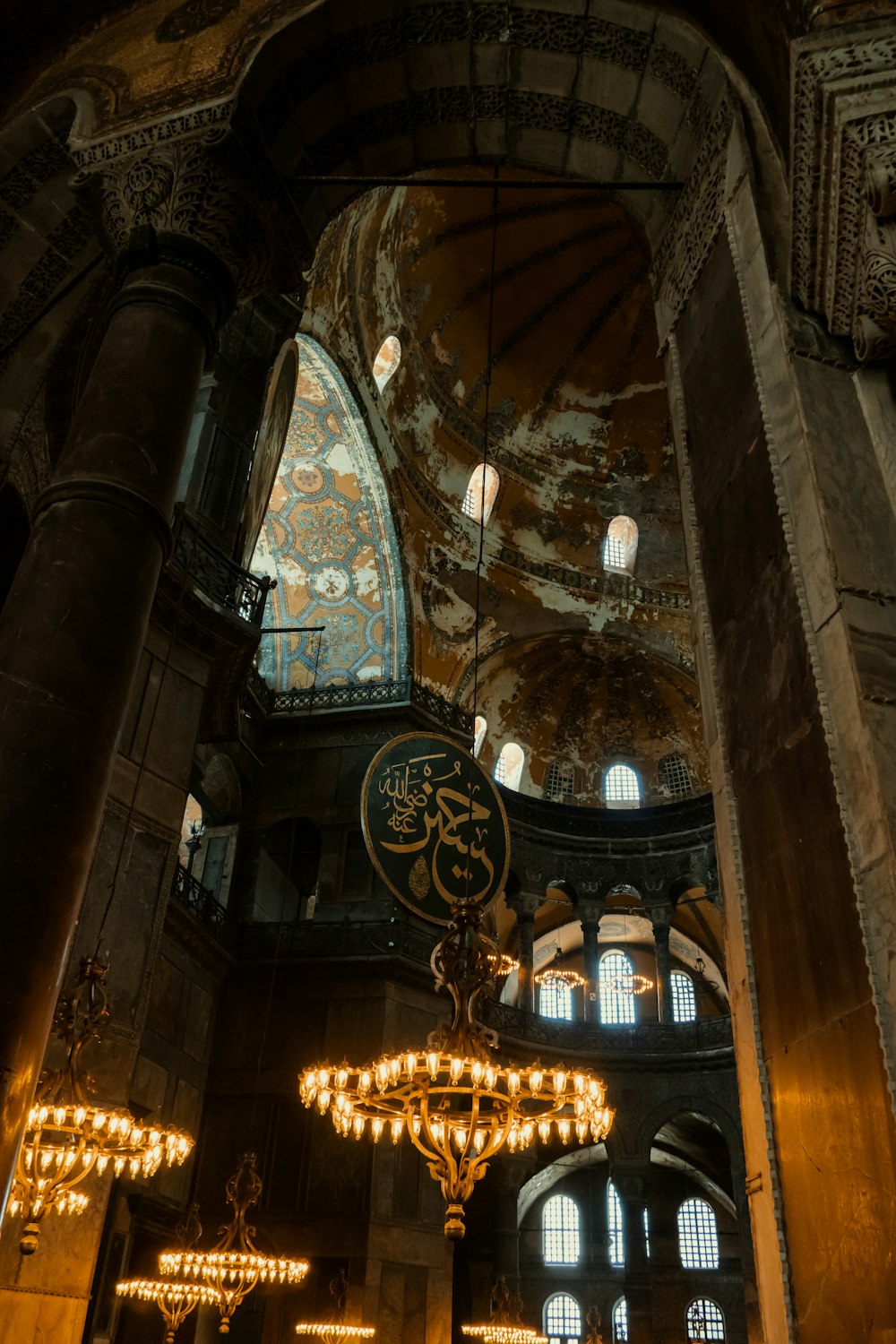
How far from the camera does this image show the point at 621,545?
1758 cm

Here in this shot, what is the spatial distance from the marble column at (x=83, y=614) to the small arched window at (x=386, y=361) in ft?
35.9

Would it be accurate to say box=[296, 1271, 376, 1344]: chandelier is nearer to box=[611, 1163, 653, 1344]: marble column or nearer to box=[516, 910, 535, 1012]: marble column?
box=[611, 1163, 653, 1344]: marble column

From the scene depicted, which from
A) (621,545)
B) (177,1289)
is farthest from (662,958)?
(177,1289)

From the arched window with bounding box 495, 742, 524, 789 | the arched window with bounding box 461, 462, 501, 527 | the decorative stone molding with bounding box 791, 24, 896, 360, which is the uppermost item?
→ the arched window with bounding box 461, 462, 501, 527

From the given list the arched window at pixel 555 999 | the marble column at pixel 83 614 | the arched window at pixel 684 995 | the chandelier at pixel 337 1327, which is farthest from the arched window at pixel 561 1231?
the marble column at pixel 83 614

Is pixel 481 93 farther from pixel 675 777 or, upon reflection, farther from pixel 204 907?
pixel 675 777

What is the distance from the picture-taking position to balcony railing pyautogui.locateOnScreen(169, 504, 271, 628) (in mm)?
8453

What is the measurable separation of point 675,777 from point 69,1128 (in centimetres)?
1342

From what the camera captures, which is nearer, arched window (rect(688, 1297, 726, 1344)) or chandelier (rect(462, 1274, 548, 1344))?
chandelier (rect(462, 1274, 548, 1344))

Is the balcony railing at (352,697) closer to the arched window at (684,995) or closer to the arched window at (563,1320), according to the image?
the arched window at (684,995)

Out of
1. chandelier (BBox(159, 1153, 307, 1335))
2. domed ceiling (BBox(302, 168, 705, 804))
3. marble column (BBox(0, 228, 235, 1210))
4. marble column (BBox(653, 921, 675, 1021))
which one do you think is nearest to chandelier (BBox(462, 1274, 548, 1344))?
chandelier (BBox(159, 1153, 307, 1335))

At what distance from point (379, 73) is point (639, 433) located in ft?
43.7

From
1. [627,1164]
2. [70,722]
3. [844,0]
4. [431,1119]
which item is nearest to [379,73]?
[844,0]

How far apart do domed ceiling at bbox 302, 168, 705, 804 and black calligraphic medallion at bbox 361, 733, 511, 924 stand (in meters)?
3.68
